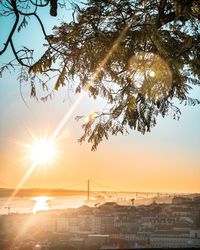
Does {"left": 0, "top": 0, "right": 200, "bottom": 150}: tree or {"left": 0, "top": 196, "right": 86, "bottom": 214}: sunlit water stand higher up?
{"left": 0, "top": 196, "right": 86, "bottom": 214}: sunlit water

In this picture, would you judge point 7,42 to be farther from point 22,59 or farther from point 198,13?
point 198,13

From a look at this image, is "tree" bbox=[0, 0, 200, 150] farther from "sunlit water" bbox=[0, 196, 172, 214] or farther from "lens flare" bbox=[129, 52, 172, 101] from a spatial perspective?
"sunlit water" bbox=[0, 196, 172, 214]

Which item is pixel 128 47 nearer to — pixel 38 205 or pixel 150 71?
pixel 150 71

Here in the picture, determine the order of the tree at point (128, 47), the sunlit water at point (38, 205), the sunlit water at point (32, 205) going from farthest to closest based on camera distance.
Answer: the sunlit water at point (38, 205) → the sunlit water at point (32, 205) → the tree at point (128, 47)

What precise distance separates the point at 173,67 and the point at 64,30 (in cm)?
84

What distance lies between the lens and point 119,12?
3.12 meters

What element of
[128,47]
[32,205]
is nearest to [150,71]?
[128,47]

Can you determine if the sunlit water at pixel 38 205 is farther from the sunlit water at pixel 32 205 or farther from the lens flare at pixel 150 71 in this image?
the lens flare at pixel 150 71

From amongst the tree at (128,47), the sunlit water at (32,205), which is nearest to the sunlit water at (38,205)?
the sunlit water at (32,205)

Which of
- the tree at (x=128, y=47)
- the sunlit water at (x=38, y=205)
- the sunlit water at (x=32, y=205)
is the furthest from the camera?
the sunlit water at (x=38, y=205)

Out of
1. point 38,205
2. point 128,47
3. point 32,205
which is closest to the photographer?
point 128,47

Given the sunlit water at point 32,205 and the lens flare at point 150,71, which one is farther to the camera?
the sunlit water at point 32,205

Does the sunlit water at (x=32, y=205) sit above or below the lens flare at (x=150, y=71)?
above

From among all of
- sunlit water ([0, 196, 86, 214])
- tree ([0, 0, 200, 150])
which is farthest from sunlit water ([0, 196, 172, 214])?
tree ([0, 0, 200, 150])
